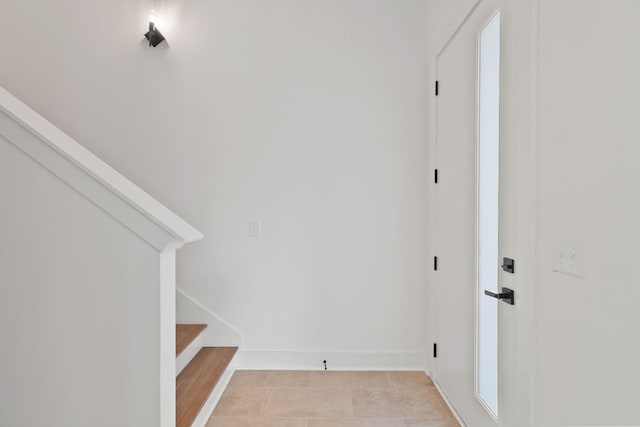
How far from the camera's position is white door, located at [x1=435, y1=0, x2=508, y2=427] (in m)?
1.72

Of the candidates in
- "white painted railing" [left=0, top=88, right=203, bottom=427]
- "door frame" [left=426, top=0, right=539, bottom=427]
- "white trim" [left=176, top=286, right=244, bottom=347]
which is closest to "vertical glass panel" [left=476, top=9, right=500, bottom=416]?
"door frame" [left=426, top=0, right=539, bottom=427]

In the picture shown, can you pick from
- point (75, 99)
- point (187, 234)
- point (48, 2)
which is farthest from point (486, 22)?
point (48, 2)

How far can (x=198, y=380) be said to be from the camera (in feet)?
7.36

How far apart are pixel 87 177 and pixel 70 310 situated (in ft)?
1.70

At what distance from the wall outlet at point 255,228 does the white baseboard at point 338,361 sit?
0.89 meters

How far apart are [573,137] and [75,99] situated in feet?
10.4

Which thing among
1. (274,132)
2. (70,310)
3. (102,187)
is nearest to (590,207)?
(102,187)

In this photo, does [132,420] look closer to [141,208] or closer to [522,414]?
[141,208]

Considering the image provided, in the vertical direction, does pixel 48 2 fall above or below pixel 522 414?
above

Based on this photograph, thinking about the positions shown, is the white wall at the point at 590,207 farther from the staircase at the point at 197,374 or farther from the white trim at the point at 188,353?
the white trim at the point at 188,353

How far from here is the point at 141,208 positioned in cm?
137

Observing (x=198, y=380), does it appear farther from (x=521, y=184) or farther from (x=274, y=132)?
(x=521, y=184)

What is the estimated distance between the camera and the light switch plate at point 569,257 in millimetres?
1099

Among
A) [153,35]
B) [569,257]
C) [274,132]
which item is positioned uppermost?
[153,35]
